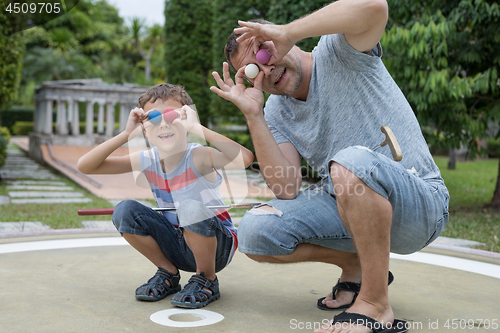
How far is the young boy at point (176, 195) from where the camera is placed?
6.54 feet

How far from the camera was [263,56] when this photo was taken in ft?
6.22

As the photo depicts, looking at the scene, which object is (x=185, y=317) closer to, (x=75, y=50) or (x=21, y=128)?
(x=21, y=128)

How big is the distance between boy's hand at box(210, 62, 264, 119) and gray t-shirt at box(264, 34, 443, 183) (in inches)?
9.4

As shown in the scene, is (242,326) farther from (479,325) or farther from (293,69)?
(293,69)

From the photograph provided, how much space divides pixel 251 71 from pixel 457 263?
1.83m

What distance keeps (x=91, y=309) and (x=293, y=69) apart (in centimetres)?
129

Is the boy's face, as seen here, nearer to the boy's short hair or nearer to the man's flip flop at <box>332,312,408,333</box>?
the boy's short hair

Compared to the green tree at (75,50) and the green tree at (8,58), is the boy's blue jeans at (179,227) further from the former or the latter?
the green tree at (75,50)

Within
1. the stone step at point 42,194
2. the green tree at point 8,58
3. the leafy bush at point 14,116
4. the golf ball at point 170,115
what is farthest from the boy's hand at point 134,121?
the leafy bush at point 14,116

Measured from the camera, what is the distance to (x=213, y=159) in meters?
2.09

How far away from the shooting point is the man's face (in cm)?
194

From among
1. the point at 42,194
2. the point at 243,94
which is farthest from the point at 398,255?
the point at 42,194

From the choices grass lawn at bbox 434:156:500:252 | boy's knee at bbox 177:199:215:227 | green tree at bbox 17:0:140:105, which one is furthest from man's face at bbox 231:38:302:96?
green tree at bbox 17:0:140:105

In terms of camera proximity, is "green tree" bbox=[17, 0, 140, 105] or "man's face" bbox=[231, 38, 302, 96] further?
"green tree" bbox=[17, 0, 140, 105]
